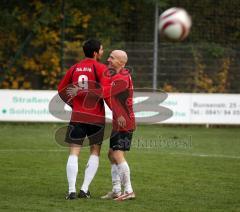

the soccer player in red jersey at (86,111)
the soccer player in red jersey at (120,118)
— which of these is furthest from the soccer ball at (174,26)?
the soccer player in red jersey at (86,111)

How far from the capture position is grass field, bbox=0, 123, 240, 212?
8875mm

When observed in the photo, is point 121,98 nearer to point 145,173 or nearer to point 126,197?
point 126,197

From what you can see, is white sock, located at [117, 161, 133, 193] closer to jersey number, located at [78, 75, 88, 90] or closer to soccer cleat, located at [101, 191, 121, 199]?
soccer cleat, located at [101, 191, 121, 199]

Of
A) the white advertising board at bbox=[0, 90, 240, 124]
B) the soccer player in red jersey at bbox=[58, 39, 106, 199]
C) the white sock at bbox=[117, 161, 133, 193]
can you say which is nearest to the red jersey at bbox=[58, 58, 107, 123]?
the soccer player in red jersey at bbox=[58, 39, 106, 199]

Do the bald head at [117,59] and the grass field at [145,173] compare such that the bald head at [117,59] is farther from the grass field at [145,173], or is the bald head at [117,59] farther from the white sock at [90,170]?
the grass field at [145,173]

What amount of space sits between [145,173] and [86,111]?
9.81 ft

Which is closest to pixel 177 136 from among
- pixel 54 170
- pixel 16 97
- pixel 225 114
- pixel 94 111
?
pixel 225 114

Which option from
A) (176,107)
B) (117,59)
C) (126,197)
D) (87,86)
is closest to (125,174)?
(126,197)

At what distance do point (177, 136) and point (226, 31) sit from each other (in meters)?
7.73

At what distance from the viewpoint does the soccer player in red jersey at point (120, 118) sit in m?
9.29

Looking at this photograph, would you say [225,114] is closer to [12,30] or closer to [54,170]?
[12,30]

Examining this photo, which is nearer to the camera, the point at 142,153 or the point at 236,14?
the point at 142,153

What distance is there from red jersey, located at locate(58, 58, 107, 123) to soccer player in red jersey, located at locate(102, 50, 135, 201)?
0.53ft

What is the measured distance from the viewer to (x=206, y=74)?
24125mm
